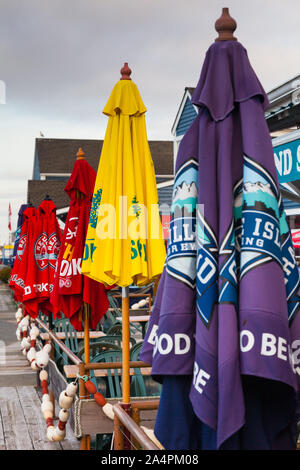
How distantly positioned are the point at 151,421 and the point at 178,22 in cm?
446

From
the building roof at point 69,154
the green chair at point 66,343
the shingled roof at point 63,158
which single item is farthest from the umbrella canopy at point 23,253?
the building roof at point 69,154

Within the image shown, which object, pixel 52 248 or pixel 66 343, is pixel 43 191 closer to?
pixel 52 248

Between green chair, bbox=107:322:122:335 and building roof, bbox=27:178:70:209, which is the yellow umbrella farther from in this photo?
building roof, bbox=27:178:70:209

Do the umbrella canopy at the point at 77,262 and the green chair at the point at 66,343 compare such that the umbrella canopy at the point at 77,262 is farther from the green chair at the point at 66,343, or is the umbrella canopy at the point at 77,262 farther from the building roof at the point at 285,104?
the building roof at the point at 285,104

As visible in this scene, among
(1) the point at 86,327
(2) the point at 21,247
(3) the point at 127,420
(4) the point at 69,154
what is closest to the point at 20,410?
(1) the point at 86,327

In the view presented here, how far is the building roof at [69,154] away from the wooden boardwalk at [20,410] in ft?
70.4

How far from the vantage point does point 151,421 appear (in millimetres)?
4070

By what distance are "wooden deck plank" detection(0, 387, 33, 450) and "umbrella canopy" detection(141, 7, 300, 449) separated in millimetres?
3883

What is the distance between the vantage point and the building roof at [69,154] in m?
32.8

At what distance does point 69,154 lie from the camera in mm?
34594

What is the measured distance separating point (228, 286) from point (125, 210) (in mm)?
1956
